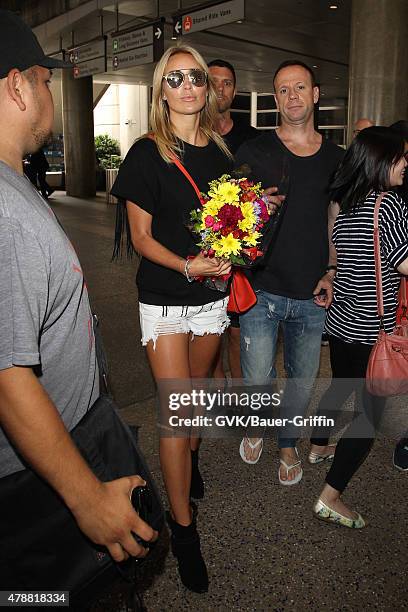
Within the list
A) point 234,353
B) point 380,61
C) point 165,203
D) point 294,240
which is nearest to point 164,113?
point 165,203

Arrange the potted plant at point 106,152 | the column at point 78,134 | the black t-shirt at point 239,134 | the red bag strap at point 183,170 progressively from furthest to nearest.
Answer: the potted plant at point 106,152, the column at point 78,134, the black t-shirt at point 239,134, the red bag strap at point 183,170

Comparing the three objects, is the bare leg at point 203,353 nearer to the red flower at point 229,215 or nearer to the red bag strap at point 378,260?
the red flower at point 229,215

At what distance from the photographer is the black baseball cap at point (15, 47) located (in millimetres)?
1333

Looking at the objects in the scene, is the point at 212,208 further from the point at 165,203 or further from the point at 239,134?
the point at 239,134

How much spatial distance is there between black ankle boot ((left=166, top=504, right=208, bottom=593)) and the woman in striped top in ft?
2.48

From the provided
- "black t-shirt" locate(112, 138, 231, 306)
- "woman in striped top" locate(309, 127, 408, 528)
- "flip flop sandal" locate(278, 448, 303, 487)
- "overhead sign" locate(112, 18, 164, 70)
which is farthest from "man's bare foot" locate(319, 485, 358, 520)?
"overhead sign" locate(112, 18, 164, 70)

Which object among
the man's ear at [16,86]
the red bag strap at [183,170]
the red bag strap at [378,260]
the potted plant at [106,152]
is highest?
the potted plant at [106,152]

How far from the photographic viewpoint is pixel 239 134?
14.0ft

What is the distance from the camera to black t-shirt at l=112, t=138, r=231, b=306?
8.20ft

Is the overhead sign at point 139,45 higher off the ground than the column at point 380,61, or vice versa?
the overhead sign at point 139,45

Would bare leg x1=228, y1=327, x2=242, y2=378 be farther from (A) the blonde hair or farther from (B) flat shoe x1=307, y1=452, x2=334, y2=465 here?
(A) the blonde hair

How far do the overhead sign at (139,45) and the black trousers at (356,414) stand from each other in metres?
9.83

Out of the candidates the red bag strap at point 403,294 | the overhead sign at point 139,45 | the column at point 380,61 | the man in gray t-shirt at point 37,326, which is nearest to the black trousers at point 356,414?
the red bag strap at point 403,294

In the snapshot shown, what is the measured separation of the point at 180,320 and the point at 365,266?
36.3 inches
